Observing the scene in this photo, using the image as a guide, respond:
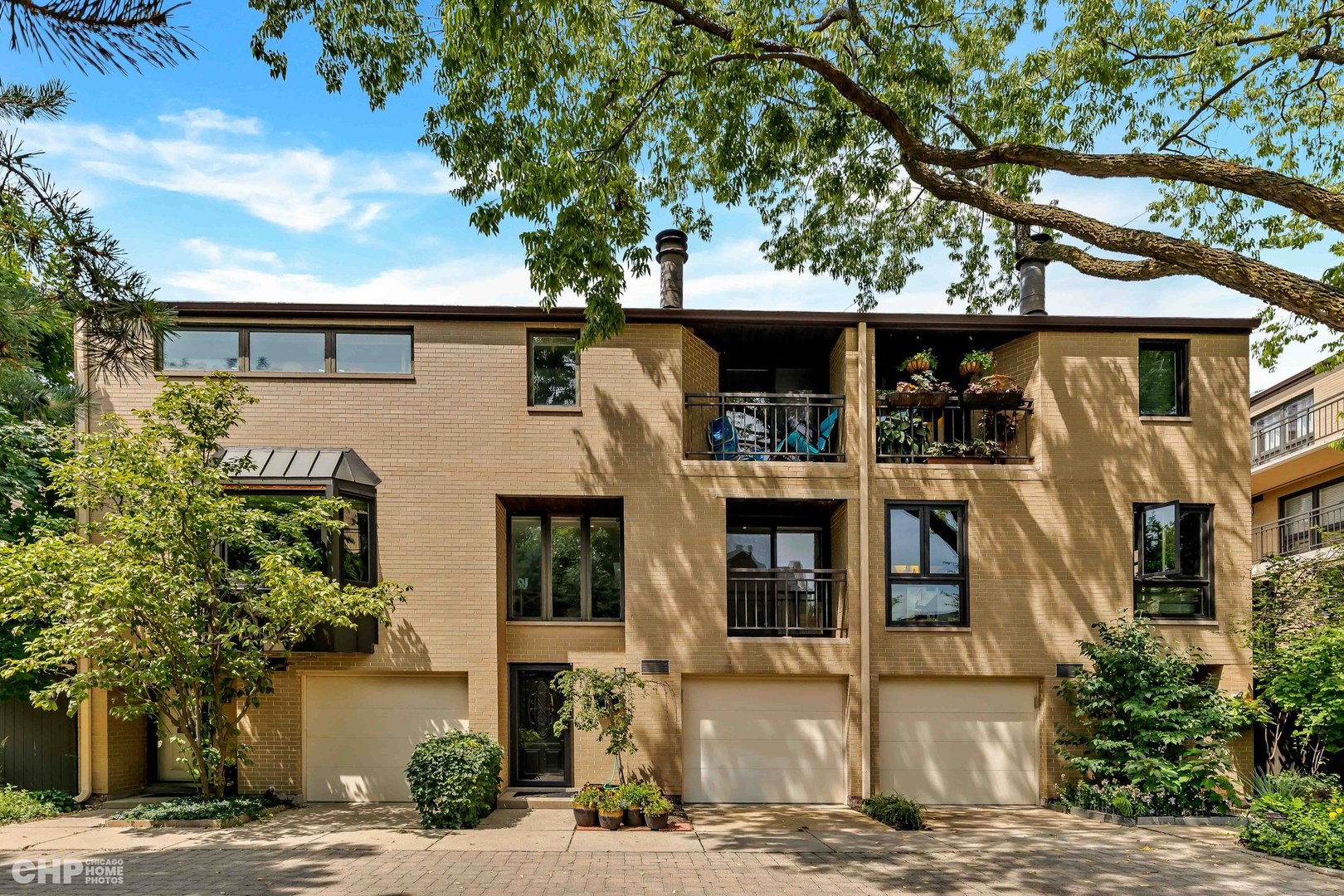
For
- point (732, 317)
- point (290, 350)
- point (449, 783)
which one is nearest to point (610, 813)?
point (449, 783)

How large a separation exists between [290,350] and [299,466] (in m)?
2.01

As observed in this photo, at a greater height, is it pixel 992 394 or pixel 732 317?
pixel 732 317

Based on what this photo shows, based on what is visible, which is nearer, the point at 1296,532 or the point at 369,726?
the point at 369,726

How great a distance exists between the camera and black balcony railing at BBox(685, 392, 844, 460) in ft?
43.1

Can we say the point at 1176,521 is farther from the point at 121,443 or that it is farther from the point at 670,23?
the point at 121,443

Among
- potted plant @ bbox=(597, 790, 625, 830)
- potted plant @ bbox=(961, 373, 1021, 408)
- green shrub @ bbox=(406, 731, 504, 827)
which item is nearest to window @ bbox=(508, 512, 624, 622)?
green shrub @ bbox=(406, 731, 504, 827)

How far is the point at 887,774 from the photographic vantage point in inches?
492

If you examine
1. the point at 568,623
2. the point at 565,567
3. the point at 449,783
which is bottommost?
the point at 449,783

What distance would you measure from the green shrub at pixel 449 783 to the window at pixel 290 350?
5753 millimetres

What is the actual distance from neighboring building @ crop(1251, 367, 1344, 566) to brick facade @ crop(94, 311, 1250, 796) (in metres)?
7.48

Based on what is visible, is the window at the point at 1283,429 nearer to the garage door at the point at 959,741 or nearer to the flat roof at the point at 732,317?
the flat roof at the point at 732,317

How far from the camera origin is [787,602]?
43.0 ft

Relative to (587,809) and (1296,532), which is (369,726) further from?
(1296,532)

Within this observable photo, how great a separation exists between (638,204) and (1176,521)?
958 cm
